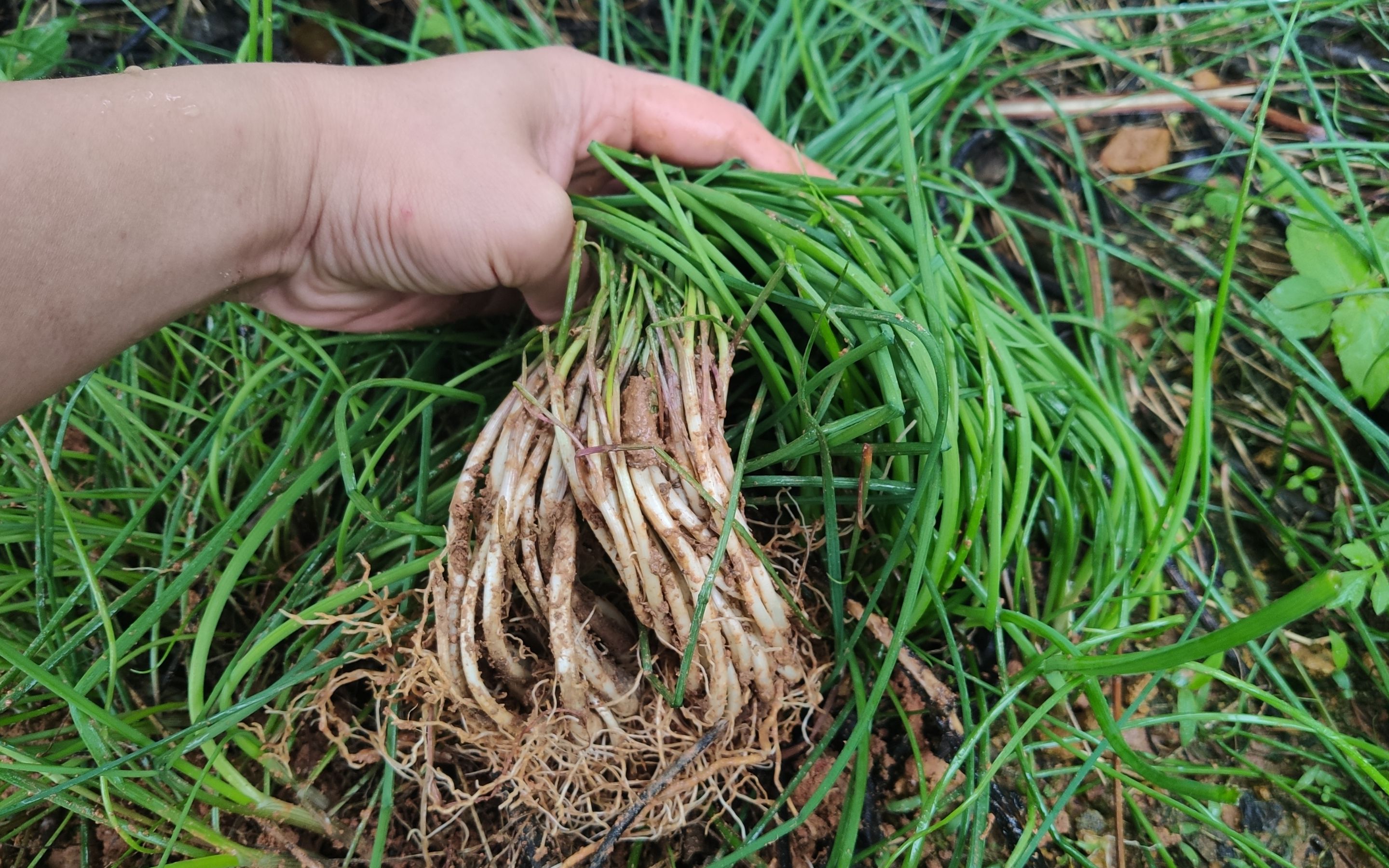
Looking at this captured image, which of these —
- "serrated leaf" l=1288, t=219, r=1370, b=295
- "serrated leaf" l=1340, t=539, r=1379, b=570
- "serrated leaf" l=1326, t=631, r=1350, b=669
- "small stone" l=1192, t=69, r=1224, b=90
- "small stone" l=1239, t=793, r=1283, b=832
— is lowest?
"small stone" l=1239, t=793, r=1283, b=832

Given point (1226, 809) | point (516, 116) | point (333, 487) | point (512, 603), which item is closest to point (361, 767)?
point (512, 603)

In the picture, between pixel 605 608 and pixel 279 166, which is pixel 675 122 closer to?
pixel 279 166

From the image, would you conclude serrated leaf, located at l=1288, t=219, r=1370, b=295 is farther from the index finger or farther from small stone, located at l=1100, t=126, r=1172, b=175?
the index finger

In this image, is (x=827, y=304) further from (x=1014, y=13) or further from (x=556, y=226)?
(x=1014, y=13)

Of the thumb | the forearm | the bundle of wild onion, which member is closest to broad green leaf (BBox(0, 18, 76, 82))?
the forearm

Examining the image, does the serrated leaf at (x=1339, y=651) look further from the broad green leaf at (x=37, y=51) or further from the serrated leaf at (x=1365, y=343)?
the broad green leaf at (x=37, y=51)

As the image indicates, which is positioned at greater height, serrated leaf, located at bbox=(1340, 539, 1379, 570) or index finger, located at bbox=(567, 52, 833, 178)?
index finger, located at bbox=(567, 52, 833, 178)
